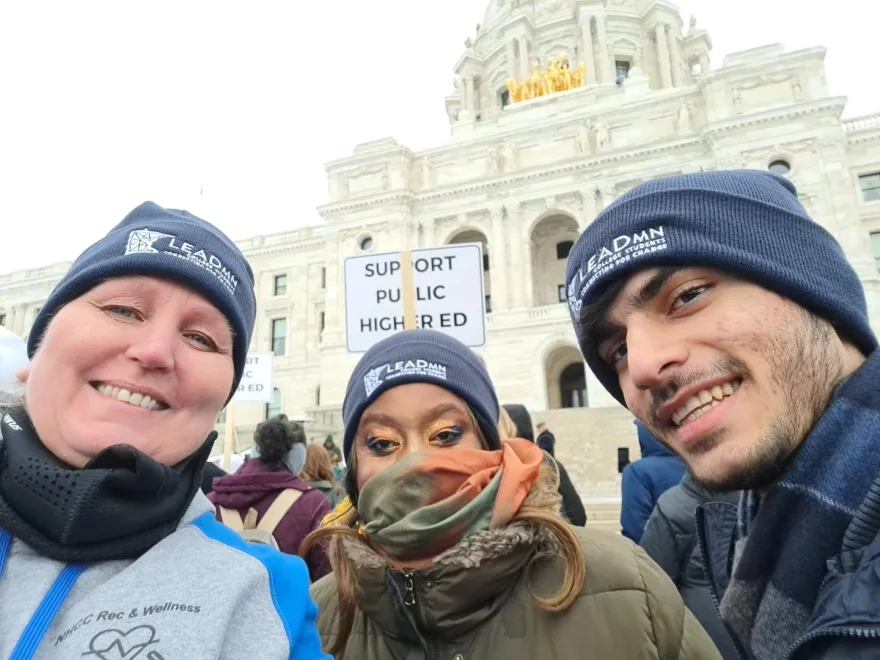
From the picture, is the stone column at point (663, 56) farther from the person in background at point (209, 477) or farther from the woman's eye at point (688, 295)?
the woman's eye at point (688, 295)

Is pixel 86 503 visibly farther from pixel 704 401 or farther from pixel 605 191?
pixel 605 191

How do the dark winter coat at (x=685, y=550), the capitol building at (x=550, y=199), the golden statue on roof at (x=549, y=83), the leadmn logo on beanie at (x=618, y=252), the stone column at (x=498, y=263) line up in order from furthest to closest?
the golden statue on roof at (x=549, y=83) < the stone column at (x=498, y=263) < the capitol building at (x=550, y=199) < the dark winter coat at (x=685, y=550) < the leadmn logo on beanie at (x=618, y=252)

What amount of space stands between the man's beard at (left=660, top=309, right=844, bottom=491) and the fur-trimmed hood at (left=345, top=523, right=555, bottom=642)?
0.71m

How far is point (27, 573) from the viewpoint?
1.32 m

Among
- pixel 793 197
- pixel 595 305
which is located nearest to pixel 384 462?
pixel 595 305

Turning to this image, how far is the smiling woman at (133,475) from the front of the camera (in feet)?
4.06

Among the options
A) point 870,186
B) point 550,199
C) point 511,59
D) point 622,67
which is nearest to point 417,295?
point 550,199

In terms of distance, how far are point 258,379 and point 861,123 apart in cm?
3237

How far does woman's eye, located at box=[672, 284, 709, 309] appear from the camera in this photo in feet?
5.34

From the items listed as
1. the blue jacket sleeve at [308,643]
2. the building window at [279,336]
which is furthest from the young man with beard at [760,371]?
the building window at [279,336]

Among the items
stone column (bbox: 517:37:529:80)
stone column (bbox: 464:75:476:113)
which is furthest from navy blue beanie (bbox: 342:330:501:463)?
stone column (bbox: 464:75:476:113)

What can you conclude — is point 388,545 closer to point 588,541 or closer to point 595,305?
point 588,541

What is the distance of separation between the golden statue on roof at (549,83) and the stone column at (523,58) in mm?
2239

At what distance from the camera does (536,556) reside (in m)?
2.01
